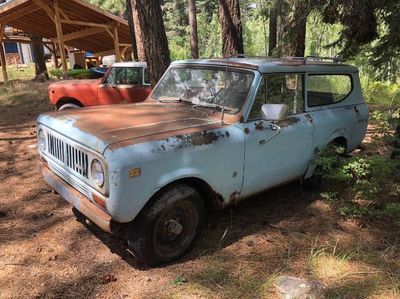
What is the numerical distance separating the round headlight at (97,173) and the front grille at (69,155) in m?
0.13

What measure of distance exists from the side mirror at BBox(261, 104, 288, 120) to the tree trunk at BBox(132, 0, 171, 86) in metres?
3.52

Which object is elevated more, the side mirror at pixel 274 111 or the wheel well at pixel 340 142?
the side mirror at pixel 274 111

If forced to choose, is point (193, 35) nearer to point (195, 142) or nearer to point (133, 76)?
point (133, 76)

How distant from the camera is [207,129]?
3752 mm

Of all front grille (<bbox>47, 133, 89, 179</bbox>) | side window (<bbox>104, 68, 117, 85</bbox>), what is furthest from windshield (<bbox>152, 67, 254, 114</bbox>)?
side window (<bbox>104, 68, 117, 85</bbox>)

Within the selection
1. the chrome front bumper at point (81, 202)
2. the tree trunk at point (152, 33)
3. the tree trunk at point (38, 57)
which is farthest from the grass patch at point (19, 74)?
the chrome front bumper at point (81, 202)

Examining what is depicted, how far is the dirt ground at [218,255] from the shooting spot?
3412mm

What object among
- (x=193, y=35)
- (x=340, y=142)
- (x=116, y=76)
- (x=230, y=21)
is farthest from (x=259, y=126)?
(x=193, y=35)


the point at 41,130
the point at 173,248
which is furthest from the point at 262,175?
the point at 41,130

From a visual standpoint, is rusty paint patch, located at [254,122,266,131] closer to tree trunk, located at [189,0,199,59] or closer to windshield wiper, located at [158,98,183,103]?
windshield wiper, located at [158,98,183,103]

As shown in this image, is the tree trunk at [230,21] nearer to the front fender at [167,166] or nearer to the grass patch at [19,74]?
the front fender at [167,166]

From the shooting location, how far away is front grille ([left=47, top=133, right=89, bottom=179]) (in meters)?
3.47

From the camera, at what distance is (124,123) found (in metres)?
3.79

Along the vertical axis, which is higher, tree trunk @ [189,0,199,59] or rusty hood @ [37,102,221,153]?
tree trunk @ [189,0,199,59]
